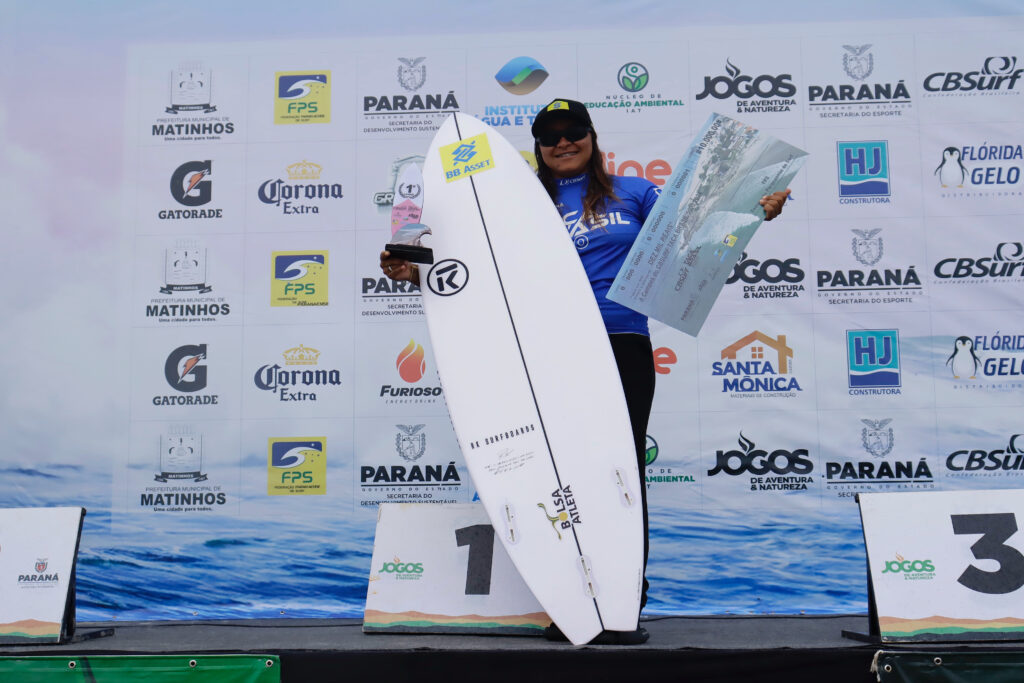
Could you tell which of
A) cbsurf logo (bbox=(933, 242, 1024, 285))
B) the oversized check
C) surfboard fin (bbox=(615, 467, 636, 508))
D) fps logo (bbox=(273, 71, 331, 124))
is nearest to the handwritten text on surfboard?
the oversized check

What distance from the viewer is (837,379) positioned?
3045 mm

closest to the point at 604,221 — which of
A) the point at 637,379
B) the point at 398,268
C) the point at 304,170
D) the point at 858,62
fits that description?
the point at 637,379

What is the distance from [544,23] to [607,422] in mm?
1938

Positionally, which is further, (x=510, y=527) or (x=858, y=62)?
(x=858, y=62)

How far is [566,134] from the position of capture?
209cm

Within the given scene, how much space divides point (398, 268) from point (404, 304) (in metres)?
1.05

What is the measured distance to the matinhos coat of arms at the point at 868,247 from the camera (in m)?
3.08

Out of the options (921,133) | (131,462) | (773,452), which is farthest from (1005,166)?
(131,462)

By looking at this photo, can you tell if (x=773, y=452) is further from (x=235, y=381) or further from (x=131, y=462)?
(x=131, y=462)

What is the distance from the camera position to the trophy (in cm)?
208

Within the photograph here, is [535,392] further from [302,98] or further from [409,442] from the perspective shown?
[302,98]

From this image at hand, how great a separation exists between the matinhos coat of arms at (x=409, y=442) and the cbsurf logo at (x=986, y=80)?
7.66ft

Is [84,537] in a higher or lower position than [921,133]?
lower

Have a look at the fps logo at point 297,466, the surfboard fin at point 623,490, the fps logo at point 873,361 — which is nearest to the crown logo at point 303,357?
the fps logo at point 297,466
